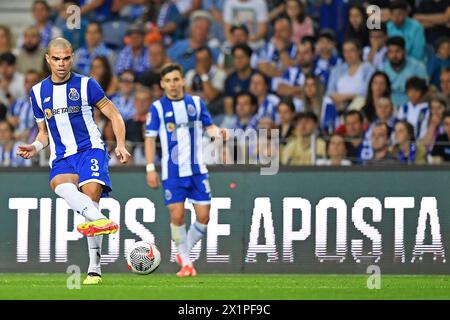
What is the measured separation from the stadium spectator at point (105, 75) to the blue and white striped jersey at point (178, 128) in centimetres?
473

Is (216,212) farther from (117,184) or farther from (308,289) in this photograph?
(308,289)

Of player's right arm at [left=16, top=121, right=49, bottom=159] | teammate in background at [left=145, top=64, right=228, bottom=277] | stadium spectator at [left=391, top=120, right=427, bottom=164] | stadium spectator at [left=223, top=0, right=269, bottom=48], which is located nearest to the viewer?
player's right arm at [left=16, top=121, right=49, bottom=159]

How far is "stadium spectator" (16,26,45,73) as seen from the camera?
66.6ft

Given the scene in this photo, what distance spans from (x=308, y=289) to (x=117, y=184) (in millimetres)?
4519

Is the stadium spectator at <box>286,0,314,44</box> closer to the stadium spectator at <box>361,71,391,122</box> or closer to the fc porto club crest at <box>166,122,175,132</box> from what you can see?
the stadium spectator at <box>361,71,391,122</box>

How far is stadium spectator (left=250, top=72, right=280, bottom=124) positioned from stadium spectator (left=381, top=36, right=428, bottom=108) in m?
1.67

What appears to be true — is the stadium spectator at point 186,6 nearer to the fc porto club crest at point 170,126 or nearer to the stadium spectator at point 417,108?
the stadium spectator at point 417,108

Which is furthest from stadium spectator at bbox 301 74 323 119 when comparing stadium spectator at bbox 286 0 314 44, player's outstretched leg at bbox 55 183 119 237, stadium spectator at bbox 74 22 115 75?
player's outstretched leg at bbox 55 183 119 237

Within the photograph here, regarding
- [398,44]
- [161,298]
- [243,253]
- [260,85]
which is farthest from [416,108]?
[161,298]

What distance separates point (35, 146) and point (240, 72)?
714cm

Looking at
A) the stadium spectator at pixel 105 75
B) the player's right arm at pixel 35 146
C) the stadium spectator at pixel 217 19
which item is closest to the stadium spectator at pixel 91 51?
the stadium spectator at pixel 105 75

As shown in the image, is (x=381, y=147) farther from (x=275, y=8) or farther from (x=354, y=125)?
(x=275, y=8)

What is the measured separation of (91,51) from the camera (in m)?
20.0

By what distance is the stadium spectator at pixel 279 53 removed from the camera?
19.0m
